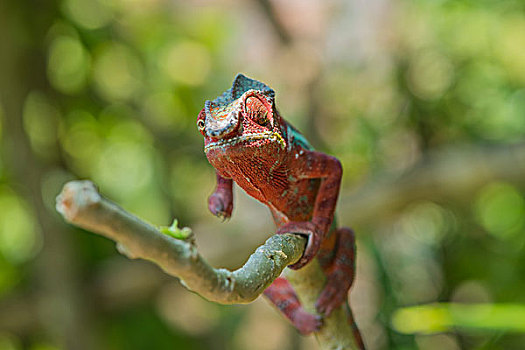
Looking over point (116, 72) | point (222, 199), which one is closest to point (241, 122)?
point (222, 199)

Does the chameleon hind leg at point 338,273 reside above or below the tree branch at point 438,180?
above

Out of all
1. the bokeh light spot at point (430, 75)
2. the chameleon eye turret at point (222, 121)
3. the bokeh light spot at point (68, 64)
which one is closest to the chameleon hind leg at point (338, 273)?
the chameleon eye turret at point (222, 121)

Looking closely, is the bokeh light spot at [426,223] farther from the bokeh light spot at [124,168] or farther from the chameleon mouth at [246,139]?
the chameleon mouth at [246,139]

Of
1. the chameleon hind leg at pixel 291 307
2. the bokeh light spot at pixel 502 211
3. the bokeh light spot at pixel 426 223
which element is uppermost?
the chameleon hind leg at pixel 291 307

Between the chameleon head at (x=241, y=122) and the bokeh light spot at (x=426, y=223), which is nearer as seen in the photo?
the chameleon head at (x=241, y=122)

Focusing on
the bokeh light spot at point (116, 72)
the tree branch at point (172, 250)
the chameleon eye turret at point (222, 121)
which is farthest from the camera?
the bokeh light spot at point (116, 72)

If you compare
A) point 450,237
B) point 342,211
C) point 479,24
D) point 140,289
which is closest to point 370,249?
point 342,211
